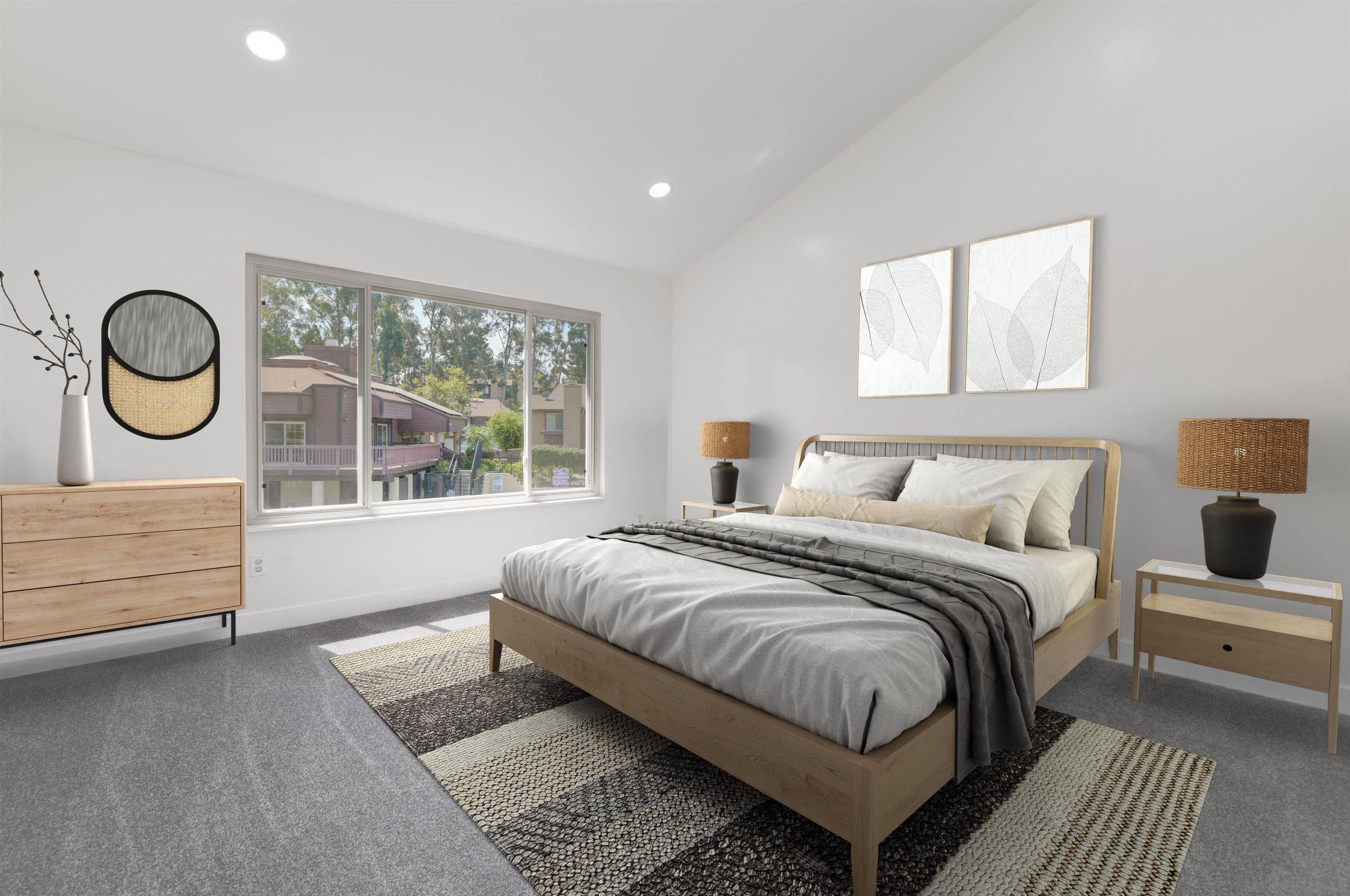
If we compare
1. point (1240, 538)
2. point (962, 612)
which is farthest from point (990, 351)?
point (962, 612)

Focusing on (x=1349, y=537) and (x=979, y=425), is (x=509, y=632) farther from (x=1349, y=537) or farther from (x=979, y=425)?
(x=1349, y=537)

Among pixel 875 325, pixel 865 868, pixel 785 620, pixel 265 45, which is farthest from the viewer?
pixel 875 325

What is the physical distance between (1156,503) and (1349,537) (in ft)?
2.11

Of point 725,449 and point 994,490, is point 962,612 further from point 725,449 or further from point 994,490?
point 725,449

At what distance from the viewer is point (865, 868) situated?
57.6 inches

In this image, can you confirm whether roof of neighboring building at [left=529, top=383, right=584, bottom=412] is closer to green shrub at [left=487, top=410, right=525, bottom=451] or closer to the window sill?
green shrub at [left=487, top=410, right=525, bottom=451]

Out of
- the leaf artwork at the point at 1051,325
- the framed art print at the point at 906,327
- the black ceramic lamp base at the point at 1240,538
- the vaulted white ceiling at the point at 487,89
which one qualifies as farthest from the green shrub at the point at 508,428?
the black ceramic lamp base at the point at 1240,538

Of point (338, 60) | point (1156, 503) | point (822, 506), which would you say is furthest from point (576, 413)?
point (1156, 503)

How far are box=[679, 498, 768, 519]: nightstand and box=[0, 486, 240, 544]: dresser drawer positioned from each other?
106 inches

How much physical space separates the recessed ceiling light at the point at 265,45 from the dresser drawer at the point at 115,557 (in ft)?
7.16

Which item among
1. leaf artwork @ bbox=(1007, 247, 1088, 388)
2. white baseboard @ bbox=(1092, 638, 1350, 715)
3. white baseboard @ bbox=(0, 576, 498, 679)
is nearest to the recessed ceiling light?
white baseboard @ bbox=(0, 576, 498, 679)

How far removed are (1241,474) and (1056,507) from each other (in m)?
0.69

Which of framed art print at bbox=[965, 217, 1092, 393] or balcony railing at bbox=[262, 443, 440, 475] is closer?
framed art print at bbox=[965, 217, 1092, 393]

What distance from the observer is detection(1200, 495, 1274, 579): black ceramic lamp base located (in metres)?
2.48
